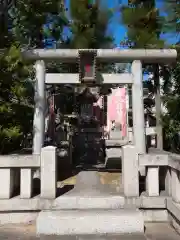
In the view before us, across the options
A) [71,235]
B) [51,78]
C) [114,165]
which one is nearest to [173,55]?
[51,78]

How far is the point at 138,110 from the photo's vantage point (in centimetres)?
734

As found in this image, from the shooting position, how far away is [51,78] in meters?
7.46

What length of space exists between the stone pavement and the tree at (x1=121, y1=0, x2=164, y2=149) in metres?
3.87

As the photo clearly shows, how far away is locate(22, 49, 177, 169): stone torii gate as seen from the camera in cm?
715

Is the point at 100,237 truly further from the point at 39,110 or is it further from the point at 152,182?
the point at 39,110

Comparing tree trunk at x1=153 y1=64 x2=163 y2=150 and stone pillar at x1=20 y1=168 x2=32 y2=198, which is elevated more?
tree trunk at x1=153 y1=64 x2=163 y2=150

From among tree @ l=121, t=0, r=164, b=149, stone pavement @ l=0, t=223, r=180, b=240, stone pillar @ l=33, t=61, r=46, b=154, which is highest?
tree @ l=121, t=0, r=164, b=149

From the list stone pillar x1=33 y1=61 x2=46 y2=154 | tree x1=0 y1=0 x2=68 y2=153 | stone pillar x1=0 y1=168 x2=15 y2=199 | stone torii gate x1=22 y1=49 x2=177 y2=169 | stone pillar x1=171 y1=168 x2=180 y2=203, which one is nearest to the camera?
stone pillar x1=171 y1=168 x2=180 y2=203

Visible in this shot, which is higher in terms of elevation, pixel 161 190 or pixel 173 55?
pixel 173 55

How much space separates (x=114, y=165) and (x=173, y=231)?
16.9ft

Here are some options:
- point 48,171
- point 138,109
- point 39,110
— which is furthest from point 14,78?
point 138,109

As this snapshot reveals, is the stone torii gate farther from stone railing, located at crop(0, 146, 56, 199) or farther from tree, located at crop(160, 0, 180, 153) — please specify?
stone railing, located at crop(0, 146, 56, 199)

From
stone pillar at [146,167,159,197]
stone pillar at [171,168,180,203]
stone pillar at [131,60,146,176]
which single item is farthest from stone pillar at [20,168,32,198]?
stone pillar at [131,60,146,176]

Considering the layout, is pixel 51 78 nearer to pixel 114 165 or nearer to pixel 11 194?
pixel 11 194
